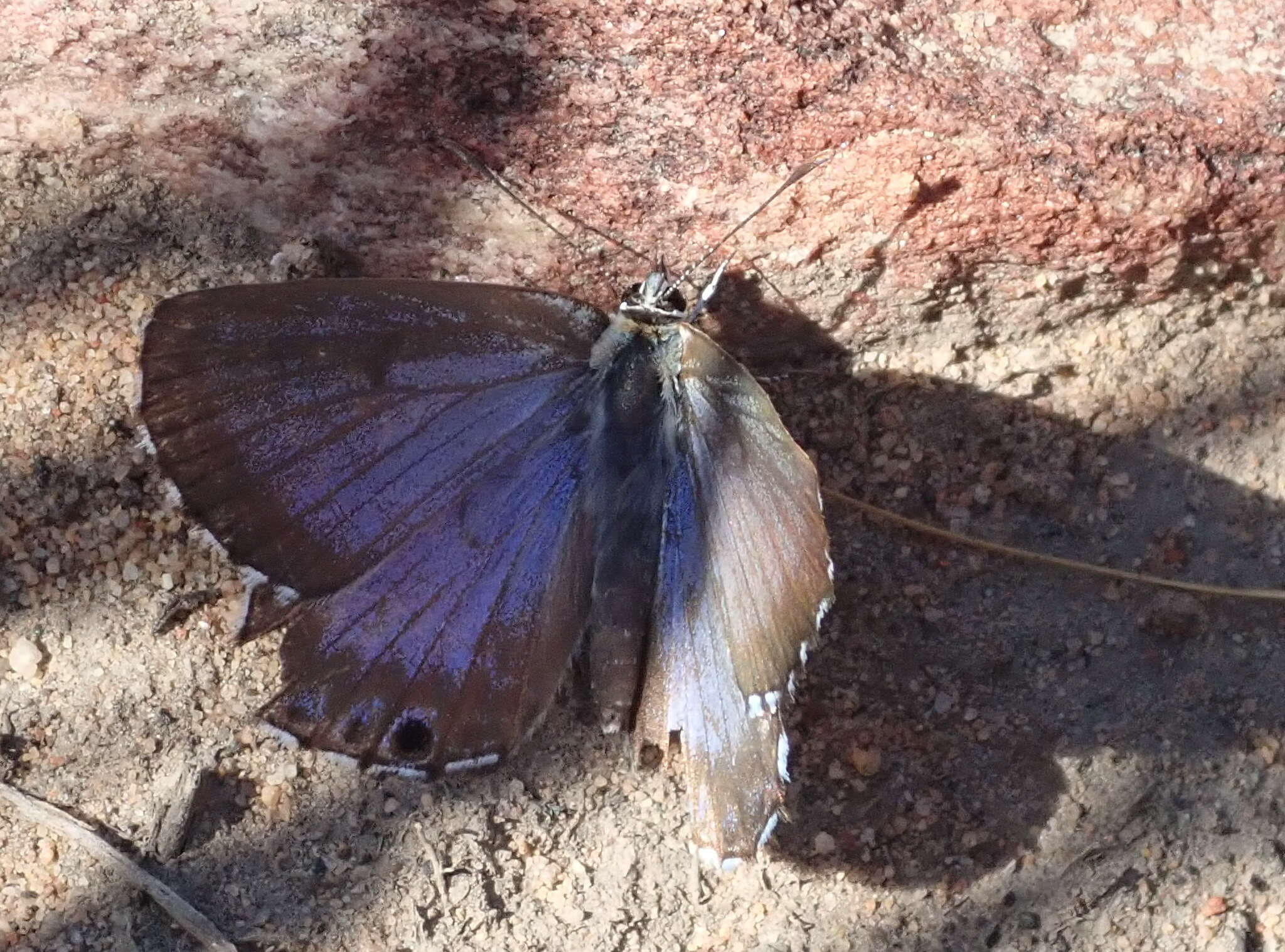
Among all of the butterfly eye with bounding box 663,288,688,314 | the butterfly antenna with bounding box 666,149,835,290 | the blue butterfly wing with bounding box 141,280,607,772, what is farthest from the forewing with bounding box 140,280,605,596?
the butterfly antenna with bounding box 666,149,835,290

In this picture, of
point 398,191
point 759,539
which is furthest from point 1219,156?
point 398,191

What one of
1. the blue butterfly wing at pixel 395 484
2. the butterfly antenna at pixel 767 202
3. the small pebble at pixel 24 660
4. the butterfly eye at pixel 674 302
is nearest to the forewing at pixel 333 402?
the blue butterfly wing at pixel 395 484

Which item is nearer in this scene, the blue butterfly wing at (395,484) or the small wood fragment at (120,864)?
the blue butterfly wing at (395,484)

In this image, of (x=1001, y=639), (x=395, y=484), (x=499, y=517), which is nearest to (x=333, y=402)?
(x=395, y=484)

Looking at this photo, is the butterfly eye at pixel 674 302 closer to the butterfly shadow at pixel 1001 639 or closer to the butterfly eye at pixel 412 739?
the butterfly shadow at pixel 1001 639

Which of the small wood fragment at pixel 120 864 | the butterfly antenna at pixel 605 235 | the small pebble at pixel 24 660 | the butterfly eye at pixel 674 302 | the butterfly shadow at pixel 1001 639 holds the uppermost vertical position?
the butterfly eye at pixel 674 302

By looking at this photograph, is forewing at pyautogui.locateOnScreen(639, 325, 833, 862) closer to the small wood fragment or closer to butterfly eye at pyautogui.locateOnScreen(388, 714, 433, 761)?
butterfly eye at pyautogui.locateOnScreen(388, 714, 433, 761)

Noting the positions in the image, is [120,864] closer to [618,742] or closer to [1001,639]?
[618,742]
